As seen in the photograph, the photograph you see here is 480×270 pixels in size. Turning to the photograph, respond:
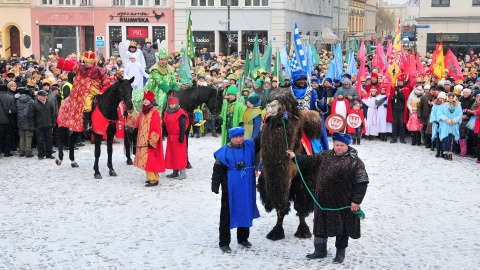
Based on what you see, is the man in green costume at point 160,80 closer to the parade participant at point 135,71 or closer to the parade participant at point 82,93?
the parade participant at point 82,93

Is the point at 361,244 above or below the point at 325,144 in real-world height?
below

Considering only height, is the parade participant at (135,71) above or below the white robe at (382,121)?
above

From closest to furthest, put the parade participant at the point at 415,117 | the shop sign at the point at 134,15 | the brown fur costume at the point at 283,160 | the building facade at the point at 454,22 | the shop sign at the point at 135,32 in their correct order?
the brown fur costume at the point at 283,160
the parade participant at the point at 415,117
the building facade at the point at 454,22
the shop sign at the point at 134,15
the shop sign at the point at 135,32

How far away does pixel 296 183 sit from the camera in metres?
9.21

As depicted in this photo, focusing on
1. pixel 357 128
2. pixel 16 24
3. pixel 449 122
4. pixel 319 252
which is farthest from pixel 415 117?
pixel 16 24

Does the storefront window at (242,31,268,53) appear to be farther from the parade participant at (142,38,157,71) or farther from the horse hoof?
the horse hoof

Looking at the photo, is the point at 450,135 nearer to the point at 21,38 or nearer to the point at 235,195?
the point at 235,195

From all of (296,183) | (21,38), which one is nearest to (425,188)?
(296,183)

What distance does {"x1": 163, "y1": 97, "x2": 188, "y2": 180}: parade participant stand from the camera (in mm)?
13117

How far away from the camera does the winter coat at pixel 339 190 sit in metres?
7.83

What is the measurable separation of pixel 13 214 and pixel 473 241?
22.4ft

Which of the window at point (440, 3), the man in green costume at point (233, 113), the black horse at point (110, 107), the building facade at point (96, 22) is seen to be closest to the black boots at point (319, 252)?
the black horse at point (110, 107)

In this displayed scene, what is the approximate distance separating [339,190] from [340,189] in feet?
0.06

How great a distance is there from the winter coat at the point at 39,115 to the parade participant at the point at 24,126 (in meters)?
0.11
